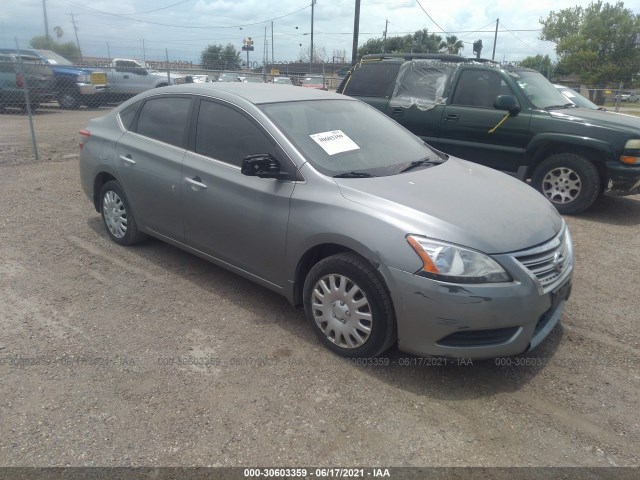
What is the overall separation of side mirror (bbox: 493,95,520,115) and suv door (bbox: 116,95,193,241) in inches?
167

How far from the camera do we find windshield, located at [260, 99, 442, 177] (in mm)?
3506

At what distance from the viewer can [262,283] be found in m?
3.68

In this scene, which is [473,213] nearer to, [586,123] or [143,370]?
[143,370]

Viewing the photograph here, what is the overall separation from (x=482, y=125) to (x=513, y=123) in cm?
41

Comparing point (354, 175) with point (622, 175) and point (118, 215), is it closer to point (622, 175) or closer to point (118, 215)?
point (118, 215)

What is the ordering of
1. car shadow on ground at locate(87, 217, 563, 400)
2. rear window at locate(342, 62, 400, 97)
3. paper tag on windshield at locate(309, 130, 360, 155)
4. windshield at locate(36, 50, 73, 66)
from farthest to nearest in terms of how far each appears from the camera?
windshield at locate(36, 50, 73, 66)
rear window at locate(342, 62, 400, 97)
paper tag on windshield at locate(309, 130, 360, 155)
car shadow on ground at locate(87, 217, 563, 400)

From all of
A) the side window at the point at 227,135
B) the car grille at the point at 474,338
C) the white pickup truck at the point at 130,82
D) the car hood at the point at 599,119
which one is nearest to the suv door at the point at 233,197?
the side window at the point at 227,135

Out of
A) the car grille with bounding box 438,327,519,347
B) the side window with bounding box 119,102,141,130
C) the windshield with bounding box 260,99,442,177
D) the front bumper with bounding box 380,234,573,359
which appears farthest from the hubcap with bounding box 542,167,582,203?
the side window with bounding box 119,102,141,130

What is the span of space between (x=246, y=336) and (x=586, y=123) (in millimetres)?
5243

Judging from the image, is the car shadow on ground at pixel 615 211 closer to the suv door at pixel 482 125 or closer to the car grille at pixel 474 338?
the suv door at pixel 482 125

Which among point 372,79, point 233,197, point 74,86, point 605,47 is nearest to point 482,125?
point 372,79

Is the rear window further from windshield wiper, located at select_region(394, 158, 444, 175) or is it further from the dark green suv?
windshield wiper, located at select_region(394, 158, 444, 175)

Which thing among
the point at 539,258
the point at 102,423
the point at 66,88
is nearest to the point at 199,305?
the point at 102,423

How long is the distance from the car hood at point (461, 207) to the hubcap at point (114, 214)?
8.63 ft
